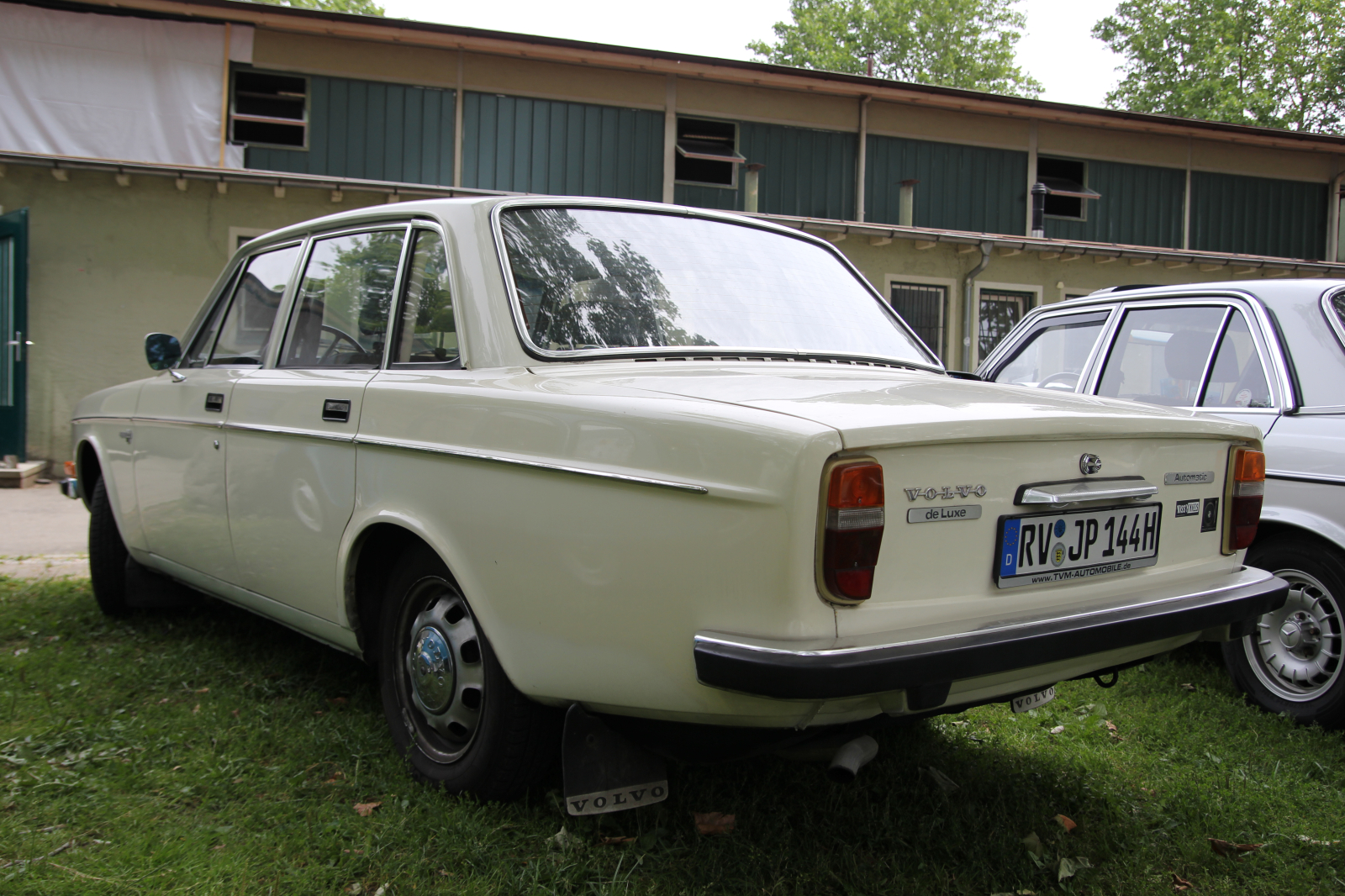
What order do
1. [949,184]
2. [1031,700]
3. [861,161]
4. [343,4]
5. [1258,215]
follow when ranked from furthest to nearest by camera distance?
[343,4] → [1258,215] → [949,184] → [861,161] → [1031,700]

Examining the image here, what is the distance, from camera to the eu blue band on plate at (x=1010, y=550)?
2.11 m

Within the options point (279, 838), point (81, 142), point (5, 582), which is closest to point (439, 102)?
point (81, 142)

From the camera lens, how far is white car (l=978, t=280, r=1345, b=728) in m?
3.47

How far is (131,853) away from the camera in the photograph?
7.96 feet

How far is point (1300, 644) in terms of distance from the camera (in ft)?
11.7

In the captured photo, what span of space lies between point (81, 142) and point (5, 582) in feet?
25.5

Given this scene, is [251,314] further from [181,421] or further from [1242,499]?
[1242,499]

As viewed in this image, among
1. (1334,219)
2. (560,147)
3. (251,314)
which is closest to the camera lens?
(251,314)

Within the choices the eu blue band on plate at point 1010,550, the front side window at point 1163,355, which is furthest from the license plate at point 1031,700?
the front side window at point 1163,355

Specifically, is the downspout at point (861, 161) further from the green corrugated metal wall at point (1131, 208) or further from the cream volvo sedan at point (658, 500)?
the cream volvo sedan at point (658, 500)

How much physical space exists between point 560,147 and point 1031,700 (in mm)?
11737

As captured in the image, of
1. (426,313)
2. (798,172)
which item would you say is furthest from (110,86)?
(426,313)

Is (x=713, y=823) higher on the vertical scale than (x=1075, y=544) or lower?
lower

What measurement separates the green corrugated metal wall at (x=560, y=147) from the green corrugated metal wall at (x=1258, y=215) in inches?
370
